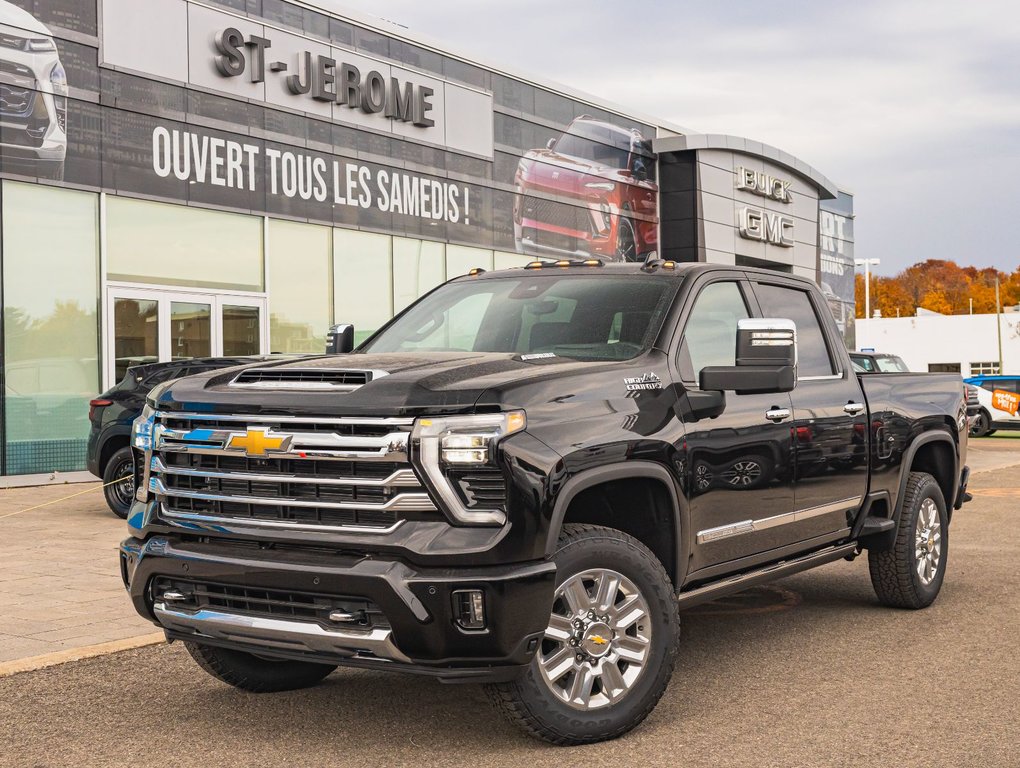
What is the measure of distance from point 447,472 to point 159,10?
715 inches

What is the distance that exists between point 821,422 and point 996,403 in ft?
86.1

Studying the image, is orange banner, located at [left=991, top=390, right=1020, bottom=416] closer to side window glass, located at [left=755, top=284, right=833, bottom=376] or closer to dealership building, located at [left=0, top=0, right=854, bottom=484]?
dealership building, located at [left=0, top=0, right=854, bottom=484]

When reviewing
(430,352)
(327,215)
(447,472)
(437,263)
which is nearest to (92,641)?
(430,352)

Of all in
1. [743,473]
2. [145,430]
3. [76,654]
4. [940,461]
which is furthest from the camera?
[940,461]

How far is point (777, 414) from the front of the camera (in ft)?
19.6

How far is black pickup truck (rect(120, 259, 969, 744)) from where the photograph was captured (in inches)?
170

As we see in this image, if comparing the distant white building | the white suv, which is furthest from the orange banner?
the distant white building

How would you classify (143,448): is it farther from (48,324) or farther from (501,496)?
(48,324)

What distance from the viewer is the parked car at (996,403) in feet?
99.5

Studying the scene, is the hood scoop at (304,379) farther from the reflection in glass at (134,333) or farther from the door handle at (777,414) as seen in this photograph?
the reflection in glass at (134,333)

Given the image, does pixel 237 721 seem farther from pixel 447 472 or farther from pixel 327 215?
pixel 327 215

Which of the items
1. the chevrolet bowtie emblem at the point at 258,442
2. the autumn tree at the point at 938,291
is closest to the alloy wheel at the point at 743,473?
the chevrolet bowtie emblem at the point at 258,442

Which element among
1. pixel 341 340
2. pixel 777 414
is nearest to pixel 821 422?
pixel 777 414

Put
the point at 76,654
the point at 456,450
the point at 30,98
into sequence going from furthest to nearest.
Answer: the point at 30,98, the point at 76,654, the point at 456,450
